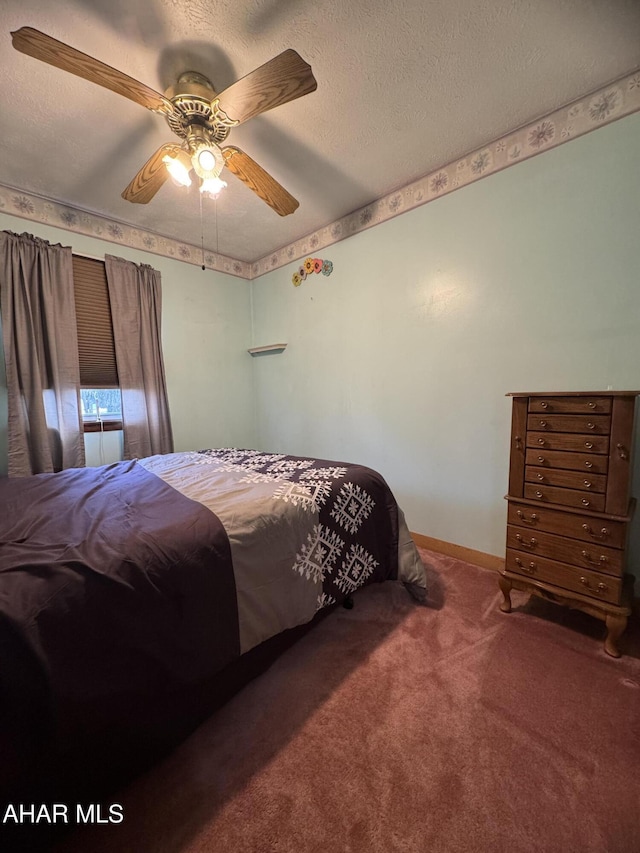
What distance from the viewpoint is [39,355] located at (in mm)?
2230

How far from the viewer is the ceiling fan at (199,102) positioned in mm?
1093

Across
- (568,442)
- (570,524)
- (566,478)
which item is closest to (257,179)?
(568,442)

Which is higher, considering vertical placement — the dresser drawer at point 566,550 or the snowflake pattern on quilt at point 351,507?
the snowflake pattern on quilt at point 351,507

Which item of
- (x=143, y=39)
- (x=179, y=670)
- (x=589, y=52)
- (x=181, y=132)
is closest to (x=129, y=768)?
(x=179, y=670)

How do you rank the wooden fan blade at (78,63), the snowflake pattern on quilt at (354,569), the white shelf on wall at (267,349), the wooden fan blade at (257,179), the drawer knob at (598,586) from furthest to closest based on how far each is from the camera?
the white shelf on wall at (267,349)
the wooden fan blade at (257,179)
the snowflake pattern on quilt at (354,569)
the drawer knob at (598,586)
the wooden fan blade at (78,63)

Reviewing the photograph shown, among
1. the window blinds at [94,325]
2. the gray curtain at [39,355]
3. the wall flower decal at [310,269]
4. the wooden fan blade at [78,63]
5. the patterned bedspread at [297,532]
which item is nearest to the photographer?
the wooden fan blade at [78,63]

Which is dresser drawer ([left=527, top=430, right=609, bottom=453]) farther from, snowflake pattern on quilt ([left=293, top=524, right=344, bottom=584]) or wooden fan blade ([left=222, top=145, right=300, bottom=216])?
wooden fan blade ([left=222, top=145, right=300, bottom=216])

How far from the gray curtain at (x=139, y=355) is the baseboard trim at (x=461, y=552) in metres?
2.23

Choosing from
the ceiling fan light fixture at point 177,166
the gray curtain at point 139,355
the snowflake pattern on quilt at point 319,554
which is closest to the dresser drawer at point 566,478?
the snowflake pattern on quilt at point 319,554

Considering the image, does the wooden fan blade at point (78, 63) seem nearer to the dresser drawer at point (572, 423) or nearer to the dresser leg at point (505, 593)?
the dresser drawer at point (572, 423)

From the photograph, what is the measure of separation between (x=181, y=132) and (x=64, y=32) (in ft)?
1.54

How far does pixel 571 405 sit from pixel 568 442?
6.3 inches

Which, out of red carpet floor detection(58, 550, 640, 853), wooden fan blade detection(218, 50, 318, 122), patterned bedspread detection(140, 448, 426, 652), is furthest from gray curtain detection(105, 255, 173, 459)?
red carpet floor detection(58, 550, 640, 853)

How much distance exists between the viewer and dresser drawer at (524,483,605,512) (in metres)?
1.35
